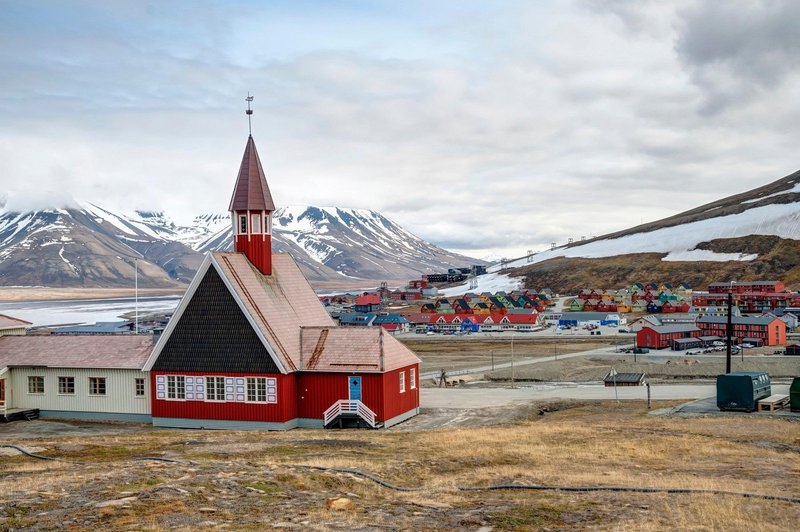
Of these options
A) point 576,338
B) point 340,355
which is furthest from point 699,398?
point 576,338

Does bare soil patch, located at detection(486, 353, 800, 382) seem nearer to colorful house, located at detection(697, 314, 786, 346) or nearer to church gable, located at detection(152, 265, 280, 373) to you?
colorful house, located at detection(697, 314, 786, 346)

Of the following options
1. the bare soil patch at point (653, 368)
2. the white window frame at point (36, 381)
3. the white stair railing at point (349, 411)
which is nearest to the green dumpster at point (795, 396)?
the white stair railing at point (349, 411)

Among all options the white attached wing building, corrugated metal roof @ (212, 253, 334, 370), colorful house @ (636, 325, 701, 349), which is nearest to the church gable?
corrugated metal roof @ (212, 253, 334, 370)

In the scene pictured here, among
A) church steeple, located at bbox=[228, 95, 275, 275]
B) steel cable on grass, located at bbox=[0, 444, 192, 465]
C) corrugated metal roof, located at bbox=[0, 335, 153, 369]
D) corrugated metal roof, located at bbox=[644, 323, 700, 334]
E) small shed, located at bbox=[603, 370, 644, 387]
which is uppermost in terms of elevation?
church steeple, located at bbox=[228, 95, 275, 275]

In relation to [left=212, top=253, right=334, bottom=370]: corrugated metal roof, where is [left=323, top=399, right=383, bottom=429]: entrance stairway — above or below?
below

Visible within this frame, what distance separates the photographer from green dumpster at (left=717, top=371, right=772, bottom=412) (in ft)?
154

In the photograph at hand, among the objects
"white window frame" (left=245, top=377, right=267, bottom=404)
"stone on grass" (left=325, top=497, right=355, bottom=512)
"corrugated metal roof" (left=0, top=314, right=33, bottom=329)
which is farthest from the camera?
"corrugated metal roof" (left=0, top=314, right=33, bottom=329)

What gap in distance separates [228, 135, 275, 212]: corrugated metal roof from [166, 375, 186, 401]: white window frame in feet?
36.2

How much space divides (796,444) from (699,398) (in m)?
24.9

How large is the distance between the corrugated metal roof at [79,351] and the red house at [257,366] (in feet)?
10.1

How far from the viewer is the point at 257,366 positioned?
44938mm

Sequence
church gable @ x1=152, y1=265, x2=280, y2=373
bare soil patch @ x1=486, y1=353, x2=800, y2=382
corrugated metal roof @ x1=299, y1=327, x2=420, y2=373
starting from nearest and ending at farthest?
1. church gable @ x1=152, y1=265, x2=280, y2=373
2. corrugated metal roof @ x1=299, y1=327, x2=420, y2=373
3. bare soil patch @ x1=486, y1=353, x2=800, y2=382

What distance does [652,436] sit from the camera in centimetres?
3553

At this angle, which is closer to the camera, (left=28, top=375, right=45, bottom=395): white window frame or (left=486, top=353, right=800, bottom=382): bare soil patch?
(left=28, top=375, right=45, bottom=395): white window frame
